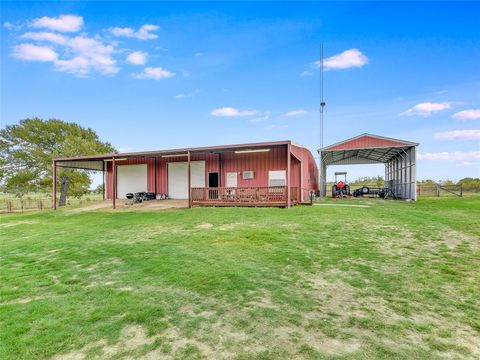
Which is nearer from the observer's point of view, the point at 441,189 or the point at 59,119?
the point at 441,189

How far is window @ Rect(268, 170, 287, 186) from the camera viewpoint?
15305mm

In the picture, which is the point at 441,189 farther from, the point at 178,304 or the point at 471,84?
the point at 178,304

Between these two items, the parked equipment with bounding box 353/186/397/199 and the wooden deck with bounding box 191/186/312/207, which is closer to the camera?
the wooden deck with bounding box 191/186/312/207

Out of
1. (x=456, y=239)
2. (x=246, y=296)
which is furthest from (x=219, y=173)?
(x=246, y=296)

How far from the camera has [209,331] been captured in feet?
9.37

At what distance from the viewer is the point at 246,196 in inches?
545

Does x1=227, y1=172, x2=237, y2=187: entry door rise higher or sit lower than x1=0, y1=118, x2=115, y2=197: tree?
lower

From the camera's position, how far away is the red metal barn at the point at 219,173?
A: 44.4ft

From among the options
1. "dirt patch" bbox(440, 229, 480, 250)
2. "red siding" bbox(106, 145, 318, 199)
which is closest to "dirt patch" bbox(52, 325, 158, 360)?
"dirt patch" bbox(440, 229, 480, 250)

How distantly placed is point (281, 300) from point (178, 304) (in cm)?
137

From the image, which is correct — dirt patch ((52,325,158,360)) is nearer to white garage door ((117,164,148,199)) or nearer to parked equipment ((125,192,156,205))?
parked equipment ((125,192,156,205))

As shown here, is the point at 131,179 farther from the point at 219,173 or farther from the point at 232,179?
the point at 232,179

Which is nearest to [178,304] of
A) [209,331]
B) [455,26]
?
[209,331]

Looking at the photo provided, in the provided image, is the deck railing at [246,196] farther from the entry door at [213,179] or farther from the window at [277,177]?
the entry door at [213,179]
